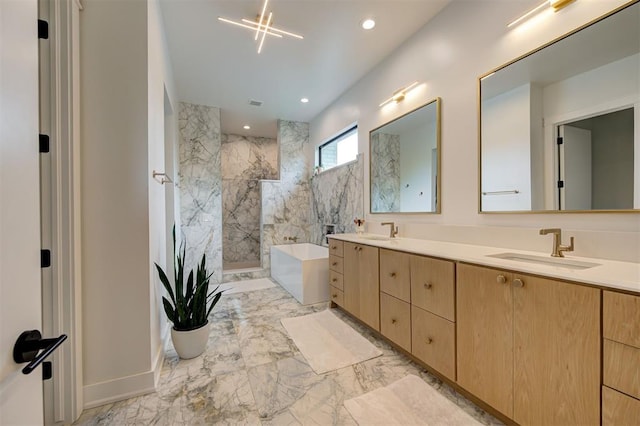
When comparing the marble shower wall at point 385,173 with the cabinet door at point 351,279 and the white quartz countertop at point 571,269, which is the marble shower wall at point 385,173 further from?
the white quartz countertop at point 571,269

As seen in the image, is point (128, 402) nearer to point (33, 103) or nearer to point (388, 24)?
point (33, 103)

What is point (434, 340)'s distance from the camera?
1.63 meters

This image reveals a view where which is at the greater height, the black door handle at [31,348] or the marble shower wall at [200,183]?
the marble shower wall at [200,183]

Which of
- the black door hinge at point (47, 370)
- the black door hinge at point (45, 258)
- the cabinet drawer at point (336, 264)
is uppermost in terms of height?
the black door hinge at point (45, 258)

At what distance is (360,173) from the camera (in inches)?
132

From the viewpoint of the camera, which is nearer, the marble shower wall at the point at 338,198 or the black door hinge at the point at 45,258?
the black door hinge at the point at 45,258

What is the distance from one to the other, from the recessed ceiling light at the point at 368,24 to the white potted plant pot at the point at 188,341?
9.66 feet

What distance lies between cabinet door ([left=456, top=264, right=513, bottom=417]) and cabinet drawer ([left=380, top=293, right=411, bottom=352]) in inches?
16.1

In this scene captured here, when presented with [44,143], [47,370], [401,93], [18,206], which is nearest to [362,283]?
[401,93]

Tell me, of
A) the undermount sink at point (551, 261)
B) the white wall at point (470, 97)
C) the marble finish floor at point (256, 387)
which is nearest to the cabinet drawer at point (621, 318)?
the undermount sink at point (551, 261)

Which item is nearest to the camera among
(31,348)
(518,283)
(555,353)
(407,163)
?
(31,348)

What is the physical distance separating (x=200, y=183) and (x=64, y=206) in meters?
2.90

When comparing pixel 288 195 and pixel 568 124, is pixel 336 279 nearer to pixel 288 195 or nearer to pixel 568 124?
pixel 568 124

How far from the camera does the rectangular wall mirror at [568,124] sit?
1.28m
